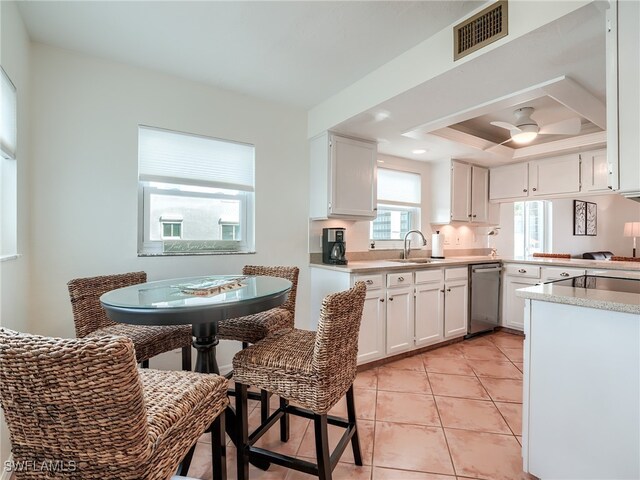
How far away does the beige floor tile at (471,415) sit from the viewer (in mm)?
1994

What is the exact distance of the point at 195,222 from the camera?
2676 millimetres

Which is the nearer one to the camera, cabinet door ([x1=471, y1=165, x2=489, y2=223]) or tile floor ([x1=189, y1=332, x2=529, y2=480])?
tile floor ([x1=189, y1=332, x2=529, y2=480])

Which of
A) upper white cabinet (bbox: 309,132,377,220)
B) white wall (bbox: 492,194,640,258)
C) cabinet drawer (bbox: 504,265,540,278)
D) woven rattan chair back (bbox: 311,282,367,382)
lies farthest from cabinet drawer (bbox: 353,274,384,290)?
white wall (bbox: 492,194,640,258)

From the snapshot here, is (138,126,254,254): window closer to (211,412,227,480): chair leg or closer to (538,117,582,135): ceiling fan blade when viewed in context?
(211,412,227,480): chair leg

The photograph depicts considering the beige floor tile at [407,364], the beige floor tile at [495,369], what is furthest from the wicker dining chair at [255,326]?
the beige floor tile at [495,369]

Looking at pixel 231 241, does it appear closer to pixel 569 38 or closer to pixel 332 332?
pixel 332 332

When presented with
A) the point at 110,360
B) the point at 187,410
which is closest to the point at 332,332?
the point at 187,410

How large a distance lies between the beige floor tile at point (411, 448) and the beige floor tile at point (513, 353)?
5.43ft

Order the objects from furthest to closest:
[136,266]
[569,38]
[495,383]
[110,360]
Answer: [495,383] → [136,266] → [569,38] → [110,360]

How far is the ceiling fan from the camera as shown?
261 centimetres

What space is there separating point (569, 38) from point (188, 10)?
6.65 ft

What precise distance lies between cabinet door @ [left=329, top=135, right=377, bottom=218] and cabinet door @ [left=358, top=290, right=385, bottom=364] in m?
Result: 0.86

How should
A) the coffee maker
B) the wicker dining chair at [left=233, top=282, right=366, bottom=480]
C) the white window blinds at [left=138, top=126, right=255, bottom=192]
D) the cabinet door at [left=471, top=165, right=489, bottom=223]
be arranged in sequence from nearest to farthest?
the wicker dining chair at [left=233, top=282, right=366, bottom=480], the white window blinds at [left=138, top=126, right=255, bottom=192], the coffee maker, the cabinet door at [left=471, top=165, right=489, bottom=223]

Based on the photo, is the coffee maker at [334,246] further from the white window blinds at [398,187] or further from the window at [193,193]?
the white window blinds at [398,187]
